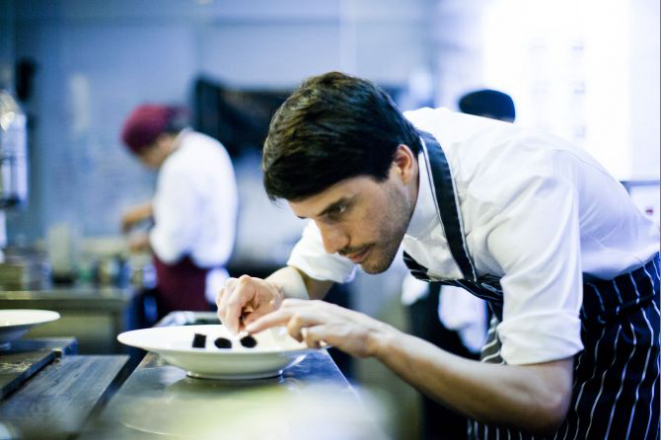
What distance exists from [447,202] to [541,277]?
10.7 inches

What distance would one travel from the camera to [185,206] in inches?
140

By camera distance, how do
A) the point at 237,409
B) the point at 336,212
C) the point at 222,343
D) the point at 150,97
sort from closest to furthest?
the point at 237,409 → the point at 222,343 → the point at 336,212 → the point at 150,97

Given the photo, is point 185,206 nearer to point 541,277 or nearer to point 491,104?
point 491,104

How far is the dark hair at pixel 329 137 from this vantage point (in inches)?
53.4

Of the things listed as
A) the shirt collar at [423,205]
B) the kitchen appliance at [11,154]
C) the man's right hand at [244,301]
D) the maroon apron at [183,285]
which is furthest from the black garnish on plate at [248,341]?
the kitchen appliance at [11,154]

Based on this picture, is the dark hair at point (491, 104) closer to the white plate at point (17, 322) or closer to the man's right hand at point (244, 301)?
the man's right hand at point (244, 301)

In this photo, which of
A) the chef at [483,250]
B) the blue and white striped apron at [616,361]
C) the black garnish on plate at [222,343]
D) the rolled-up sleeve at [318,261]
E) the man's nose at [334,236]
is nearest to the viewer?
the chef at [483,250]

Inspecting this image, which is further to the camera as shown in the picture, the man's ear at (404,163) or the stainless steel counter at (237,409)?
the man's ear at (404,163)

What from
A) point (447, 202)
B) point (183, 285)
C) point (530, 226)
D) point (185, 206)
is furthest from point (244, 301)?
point (183, 285)

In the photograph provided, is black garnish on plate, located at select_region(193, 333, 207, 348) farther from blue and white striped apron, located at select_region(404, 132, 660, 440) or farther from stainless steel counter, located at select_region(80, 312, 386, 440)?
blue and white striped apron, located at select_region(404, 132, 660, 440)

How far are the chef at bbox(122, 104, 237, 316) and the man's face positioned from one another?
2182 mm

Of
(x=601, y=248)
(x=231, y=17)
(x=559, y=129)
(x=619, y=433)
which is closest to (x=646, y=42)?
(x=559, y=129)

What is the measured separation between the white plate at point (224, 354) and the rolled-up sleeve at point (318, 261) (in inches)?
14.7

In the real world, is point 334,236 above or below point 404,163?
below
